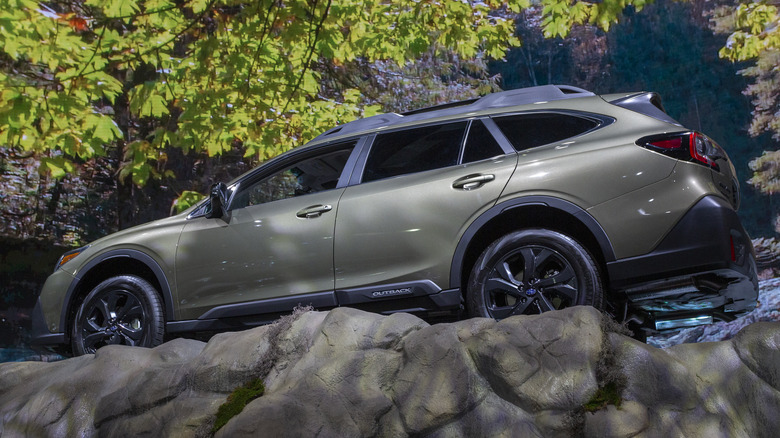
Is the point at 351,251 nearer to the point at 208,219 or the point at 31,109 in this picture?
the point at 208,219

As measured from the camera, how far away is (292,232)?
5.07 meters

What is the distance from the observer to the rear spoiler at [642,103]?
4492 mm

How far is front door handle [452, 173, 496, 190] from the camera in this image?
181 inches

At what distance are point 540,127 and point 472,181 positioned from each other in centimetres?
52

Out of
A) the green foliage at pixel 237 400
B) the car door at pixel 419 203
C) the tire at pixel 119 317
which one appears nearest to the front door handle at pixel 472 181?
the car door at pixel 419 203

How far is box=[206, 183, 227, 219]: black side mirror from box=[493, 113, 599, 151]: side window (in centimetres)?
188

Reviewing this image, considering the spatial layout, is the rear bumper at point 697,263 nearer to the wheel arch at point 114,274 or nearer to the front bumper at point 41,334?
the wheel arch at point 114,274

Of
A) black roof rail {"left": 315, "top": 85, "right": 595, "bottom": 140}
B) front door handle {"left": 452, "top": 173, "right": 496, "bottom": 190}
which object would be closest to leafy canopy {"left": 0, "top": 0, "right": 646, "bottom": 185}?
black roof rail {"left": 315, "top": 85, "right": 595, "bottom": 140}

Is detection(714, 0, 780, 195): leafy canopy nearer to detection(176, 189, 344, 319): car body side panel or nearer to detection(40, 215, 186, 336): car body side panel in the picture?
detection(176, 189, 344, 319): car body side panel

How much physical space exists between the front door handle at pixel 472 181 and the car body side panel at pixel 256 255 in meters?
0.82

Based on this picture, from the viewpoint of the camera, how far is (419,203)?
4730 mm

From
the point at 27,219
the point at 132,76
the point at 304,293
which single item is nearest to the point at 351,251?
the point at 304,293

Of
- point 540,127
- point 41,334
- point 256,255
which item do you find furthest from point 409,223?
point 41,334

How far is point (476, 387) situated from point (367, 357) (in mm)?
575
